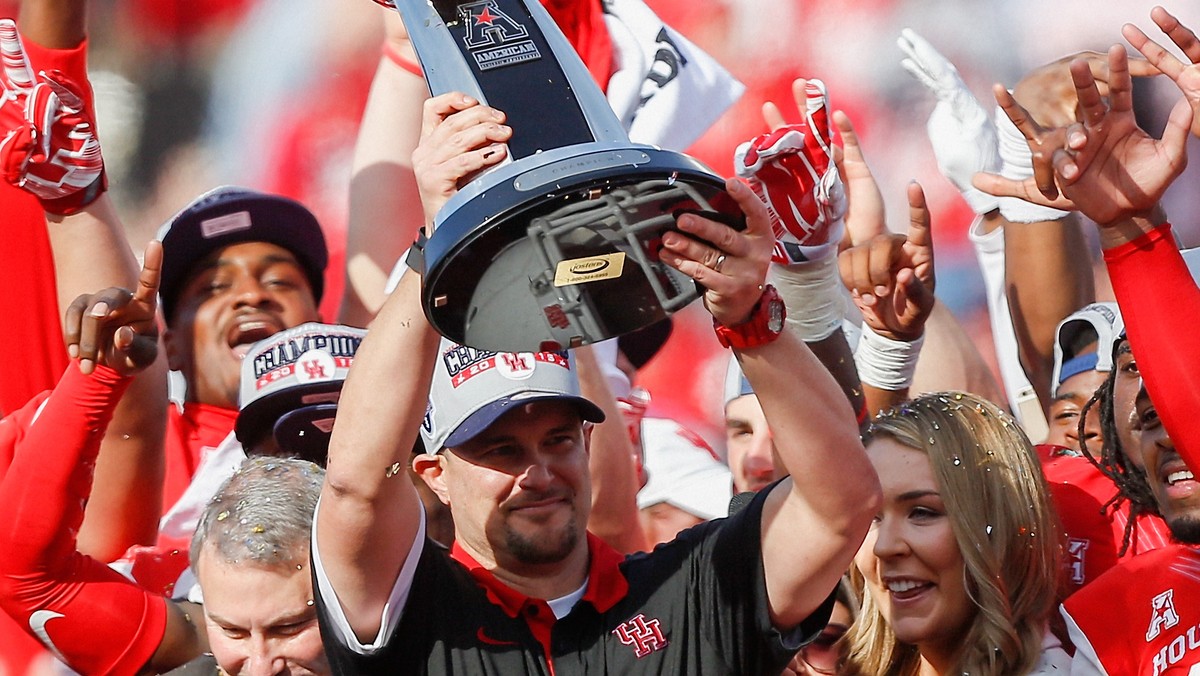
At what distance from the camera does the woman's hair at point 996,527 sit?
260cm

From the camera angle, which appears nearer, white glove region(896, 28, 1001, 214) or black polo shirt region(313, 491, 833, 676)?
black polo shirt region(313, 491, 833, 676)

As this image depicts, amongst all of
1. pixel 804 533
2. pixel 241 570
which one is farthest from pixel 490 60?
pixel 241 570

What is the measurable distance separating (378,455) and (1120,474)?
158cm

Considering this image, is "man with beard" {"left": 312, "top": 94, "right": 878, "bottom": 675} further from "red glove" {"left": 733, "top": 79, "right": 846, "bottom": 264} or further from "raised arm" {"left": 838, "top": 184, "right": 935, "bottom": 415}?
"raised arm" {"left": 838, "top": 184, "right": 935, "bottom": 415}

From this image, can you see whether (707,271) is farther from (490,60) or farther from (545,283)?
(490,60)

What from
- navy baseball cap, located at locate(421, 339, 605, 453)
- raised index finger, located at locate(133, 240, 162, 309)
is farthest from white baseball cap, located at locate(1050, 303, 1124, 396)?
raised index finger, located at locate(133, 240, 162, 309)

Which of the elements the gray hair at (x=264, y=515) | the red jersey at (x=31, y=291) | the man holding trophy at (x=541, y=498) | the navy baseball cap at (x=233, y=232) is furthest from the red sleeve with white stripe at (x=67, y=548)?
the red jersey at (x=31, y=291)

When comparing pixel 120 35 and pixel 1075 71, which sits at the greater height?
pixel 1075 71

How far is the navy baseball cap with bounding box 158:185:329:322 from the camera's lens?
3.69 m

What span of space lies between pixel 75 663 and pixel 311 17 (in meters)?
2.66

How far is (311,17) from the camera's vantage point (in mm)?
4898

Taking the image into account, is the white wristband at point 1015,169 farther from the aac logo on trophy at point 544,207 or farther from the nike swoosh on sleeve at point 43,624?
the nike swoosh on sleeve at point 43,624

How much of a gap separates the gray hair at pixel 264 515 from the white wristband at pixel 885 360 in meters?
1.35

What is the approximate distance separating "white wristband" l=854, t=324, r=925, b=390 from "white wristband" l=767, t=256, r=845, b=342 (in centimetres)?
21
